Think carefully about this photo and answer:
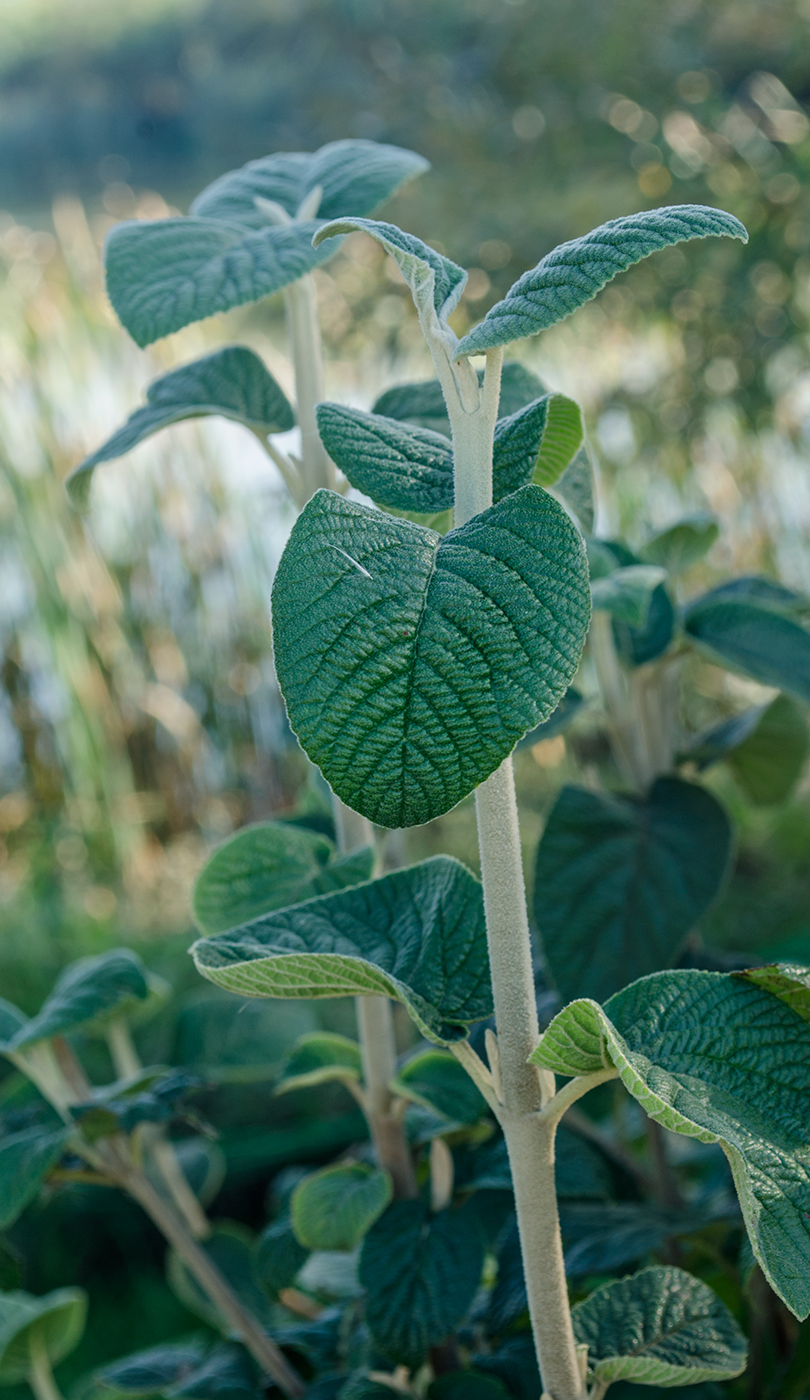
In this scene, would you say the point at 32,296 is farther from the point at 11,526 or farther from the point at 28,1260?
the point at 28,1260

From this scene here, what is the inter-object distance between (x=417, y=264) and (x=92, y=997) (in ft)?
0.82

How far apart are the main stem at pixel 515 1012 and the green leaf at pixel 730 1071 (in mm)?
17

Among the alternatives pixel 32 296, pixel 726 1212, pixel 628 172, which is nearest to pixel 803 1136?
pixel 726 1212

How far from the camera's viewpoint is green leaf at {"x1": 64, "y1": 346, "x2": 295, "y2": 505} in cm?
34

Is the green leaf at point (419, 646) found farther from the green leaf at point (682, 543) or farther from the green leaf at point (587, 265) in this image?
the green leaf at point (682, 543)

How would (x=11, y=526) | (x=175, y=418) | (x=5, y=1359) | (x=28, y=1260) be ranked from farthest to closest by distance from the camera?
(x=11, y=526) → (x=28, y=1260) → (x=5, y=1359) → (x=175, y=418)

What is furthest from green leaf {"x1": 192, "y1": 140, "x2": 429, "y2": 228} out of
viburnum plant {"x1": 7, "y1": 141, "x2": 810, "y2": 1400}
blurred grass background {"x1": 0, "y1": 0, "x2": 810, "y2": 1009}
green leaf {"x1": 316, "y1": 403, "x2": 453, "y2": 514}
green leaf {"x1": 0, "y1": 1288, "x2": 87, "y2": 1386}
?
blurred grass background {"x1": 0, "y1": 0, "x2": 810, "y2": 1009}

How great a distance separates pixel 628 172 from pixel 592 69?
17cm

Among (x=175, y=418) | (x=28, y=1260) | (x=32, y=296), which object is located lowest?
(x=28, y=1260)

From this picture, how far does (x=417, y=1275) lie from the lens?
0.33 metres

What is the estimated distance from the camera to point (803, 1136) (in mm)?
227

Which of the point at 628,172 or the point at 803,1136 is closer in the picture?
the point at 803,1136

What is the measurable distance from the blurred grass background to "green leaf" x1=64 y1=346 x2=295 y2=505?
734 millimetres

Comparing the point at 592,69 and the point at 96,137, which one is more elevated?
the point at 96,137
